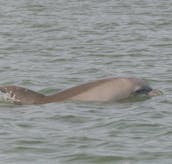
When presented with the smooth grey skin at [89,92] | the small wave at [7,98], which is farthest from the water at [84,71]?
the smooth grey skin at [89,92]

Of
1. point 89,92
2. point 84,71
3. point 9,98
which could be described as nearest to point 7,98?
point 9,98

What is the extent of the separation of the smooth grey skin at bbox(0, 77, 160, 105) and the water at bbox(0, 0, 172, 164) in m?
0.21

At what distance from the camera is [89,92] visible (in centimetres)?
1467

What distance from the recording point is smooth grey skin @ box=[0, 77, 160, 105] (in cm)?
1459

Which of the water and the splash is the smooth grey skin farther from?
the water

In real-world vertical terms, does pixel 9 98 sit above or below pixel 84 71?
above

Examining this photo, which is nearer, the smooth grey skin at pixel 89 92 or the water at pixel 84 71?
the water at pixel 84 71

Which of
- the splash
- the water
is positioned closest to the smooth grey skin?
the splash

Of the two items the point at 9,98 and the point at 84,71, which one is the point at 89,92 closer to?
the point at 9,98

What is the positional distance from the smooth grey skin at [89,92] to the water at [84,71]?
21 cm

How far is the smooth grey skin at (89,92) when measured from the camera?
1459 centimetres

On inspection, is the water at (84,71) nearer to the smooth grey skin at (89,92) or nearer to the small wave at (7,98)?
the small wave at (7,98)

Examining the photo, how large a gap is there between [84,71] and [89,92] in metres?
3.02

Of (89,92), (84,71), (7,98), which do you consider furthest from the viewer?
(84,71)
